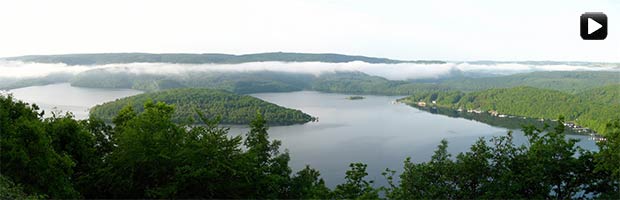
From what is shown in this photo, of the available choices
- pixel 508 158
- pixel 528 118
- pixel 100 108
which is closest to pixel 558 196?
pixel 508 158

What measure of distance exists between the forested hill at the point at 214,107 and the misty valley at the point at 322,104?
0.55 feet

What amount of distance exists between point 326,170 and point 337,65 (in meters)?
149

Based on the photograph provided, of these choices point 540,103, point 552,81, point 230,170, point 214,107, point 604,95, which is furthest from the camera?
point 552,81

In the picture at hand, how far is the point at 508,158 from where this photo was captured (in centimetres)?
745

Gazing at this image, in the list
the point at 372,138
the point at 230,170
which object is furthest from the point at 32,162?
the point at 372,138

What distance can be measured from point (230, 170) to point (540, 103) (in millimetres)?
71596

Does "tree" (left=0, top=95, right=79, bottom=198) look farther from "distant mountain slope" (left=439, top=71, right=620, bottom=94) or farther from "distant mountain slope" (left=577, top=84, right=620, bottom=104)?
"distant mountain slope" (left=439, top=71, right=620, bottom=94)

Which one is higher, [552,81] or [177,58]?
[177,58]

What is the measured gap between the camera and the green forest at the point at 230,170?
233 inches

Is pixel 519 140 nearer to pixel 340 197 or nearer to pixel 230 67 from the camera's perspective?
pixel 340 197

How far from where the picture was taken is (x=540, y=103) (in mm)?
68312

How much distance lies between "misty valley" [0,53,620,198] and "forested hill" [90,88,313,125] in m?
0.17

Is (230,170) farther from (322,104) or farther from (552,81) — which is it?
(552,81)

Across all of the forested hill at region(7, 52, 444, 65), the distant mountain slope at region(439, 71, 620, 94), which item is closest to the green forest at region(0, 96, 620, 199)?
the distant mountain slope at region(439, 71, 620, 94)
